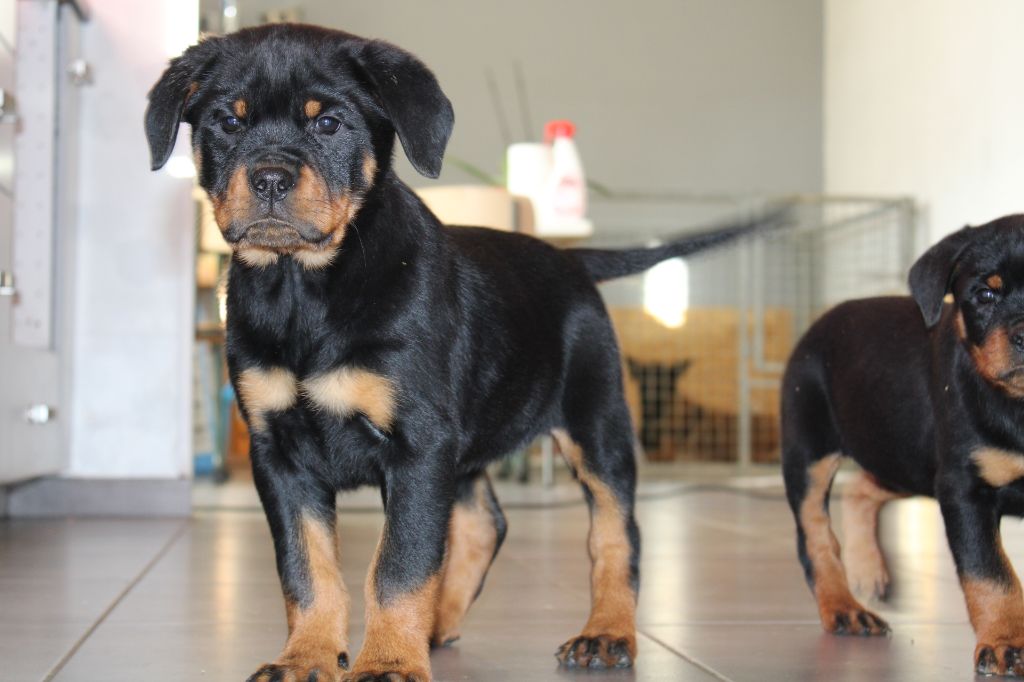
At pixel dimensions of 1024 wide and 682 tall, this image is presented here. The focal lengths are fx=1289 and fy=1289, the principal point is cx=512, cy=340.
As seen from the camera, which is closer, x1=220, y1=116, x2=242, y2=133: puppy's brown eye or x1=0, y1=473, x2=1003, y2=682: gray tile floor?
x1=220, y1=116, x2=242, y2=133: puppy's brown eye

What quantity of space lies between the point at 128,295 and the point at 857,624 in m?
3.66

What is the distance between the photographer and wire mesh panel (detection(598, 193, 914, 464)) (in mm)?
8812

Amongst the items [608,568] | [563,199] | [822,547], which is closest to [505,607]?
[608,568]

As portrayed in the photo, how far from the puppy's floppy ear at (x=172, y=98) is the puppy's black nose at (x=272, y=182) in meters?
0.30

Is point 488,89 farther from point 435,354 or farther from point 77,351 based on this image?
point 435,354

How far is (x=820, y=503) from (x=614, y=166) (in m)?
8.67

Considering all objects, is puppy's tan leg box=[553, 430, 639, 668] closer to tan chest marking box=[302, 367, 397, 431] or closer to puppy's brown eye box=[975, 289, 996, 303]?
tan chest marking box=[302, 367, 397, 431]

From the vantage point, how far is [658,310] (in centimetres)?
972

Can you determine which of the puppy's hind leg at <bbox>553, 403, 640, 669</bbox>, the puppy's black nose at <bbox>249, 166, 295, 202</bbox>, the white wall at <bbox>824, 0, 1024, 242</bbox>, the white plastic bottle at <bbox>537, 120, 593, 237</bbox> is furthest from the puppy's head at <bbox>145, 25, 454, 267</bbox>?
the white wall at <bbox>824, 0, 1024, 242</bbox>

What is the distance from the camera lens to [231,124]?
7.23 feet

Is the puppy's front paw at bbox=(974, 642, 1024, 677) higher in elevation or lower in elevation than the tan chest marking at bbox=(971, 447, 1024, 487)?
lower

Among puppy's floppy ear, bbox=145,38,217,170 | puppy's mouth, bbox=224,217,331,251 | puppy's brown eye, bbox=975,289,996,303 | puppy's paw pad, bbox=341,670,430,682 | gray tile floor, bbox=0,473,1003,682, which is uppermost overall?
puppy's floppy ear, bbox=145,38,217,170

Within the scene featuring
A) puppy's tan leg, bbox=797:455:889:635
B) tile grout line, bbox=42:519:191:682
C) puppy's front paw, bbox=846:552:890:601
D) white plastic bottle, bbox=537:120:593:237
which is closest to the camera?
tile grout line, bbox=42:519:191:682

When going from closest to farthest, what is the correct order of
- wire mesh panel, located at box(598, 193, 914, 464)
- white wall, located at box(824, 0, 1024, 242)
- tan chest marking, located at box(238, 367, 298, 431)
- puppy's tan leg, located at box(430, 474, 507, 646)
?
1. tan chest marking, located at box(238, 367, 298, 431)
2. puppy's tan leg, located at box(430, 474, 507, 646)
3. white wall, located at box(824, 0, 1024, 242)
4. wire mesh panel, located at box(598, 193, 914, 464)
